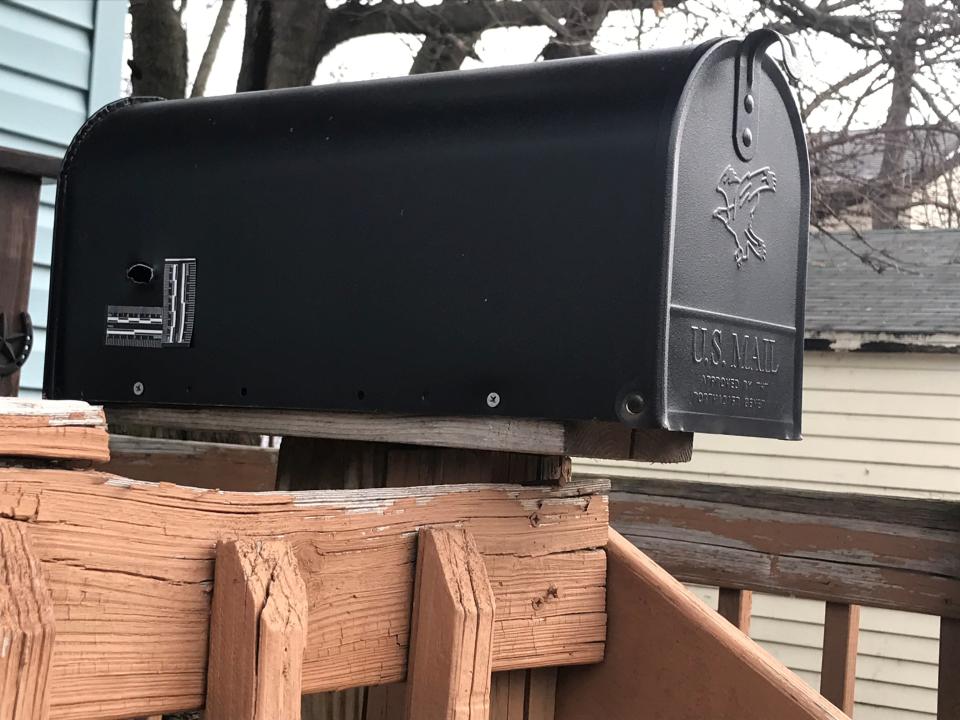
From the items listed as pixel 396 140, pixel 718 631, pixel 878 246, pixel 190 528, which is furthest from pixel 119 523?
pixel 878 246

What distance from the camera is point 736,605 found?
1974 millimetres

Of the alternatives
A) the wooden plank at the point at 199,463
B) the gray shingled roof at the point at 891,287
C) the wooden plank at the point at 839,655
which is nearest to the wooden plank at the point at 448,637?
the wooden plank at the point at 199,463

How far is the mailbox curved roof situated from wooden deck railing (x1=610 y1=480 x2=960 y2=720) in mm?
5523

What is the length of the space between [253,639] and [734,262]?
0.57 metres

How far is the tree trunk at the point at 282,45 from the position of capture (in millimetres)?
6004

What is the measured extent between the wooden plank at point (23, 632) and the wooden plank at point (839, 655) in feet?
4.61

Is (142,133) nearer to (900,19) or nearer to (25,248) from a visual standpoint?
(25,248)

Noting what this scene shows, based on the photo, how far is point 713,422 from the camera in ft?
3.30

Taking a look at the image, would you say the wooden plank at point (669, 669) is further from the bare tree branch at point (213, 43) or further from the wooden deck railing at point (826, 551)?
the bare tree branch at point (213, 43)

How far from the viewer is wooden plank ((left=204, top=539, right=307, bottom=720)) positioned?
78 centimetres

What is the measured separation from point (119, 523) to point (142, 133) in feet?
1.81

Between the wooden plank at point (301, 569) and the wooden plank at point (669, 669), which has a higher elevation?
the wooden plank at point (301, 569)

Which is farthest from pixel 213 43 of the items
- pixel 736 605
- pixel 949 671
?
pixel 949 671

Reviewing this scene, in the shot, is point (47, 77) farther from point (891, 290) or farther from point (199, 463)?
point (891, 290)
